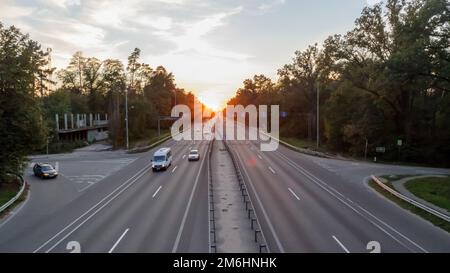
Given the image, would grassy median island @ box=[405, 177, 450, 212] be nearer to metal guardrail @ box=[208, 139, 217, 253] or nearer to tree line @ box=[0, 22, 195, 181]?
metal guardrail @ box=[208, 139, 217, 253]

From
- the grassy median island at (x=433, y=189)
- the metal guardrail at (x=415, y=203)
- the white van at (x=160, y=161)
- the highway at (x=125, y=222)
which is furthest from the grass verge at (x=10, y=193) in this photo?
the grassy median island at (x=433, y=189)

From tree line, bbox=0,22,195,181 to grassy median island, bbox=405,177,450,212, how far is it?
3139 cm

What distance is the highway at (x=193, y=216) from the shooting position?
18312mm

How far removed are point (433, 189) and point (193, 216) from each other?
63.4 ft

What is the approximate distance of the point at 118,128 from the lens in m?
67.1

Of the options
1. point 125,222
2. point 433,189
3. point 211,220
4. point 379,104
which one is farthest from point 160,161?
point 379,104

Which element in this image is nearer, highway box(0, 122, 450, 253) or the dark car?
highway box(0, 122, 450, 253)

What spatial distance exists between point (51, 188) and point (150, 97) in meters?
77.1

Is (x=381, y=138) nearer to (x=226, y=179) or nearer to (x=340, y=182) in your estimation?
(x=340, y=182)

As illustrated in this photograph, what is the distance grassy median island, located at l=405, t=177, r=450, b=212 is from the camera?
2623 centimetres

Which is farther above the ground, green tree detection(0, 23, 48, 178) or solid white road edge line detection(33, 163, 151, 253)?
green tree detection(0, 23, 48, 178)

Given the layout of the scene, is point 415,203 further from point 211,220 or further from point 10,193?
point 10,193

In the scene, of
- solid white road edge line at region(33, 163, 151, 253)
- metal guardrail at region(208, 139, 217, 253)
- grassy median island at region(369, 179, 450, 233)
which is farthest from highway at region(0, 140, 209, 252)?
grassy median island at region(369, 179, 450, 233)

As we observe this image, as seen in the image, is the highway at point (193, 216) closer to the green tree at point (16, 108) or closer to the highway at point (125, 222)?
the highway at point (125, 222)
